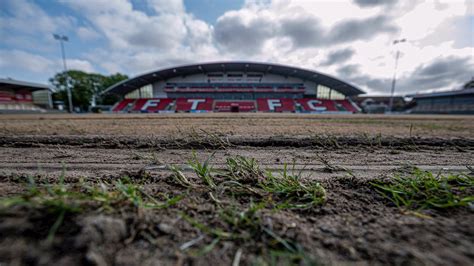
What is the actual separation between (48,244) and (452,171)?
345cm

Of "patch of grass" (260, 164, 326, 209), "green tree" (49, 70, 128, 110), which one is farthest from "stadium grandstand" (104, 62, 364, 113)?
"patch of grass" (260, 164, 326, 209)

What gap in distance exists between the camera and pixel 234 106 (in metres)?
32.2

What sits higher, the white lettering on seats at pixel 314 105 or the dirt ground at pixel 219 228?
the white lettering on seats at pixel 314 105

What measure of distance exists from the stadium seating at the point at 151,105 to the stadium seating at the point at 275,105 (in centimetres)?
1905

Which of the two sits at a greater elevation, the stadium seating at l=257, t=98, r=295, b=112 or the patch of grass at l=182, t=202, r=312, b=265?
the stadium seating at l=257, t=98, r=295, b=112

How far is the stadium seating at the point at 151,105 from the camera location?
3148 centimetres

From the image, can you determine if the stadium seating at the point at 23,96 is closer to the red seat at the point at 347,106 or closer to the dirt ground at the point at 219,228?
the dirt ground at the point at 219,228

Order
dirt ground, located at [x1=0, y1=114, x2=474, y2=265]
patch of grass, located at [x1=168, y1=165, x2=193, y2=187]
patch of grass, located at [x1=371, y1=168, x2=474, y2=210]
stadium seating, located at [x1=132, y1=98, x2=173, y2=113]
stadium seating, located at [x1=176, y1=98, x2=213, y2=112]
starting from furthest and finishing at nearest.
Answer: stadium seating, located at [x1=132, y1=98, x2=173, y2=113]
stadium seating, located at [x1=176, y1=98, x2=213, y2=112]
patch of grass, located at [x1=168, y1=165, x2=193, y2=187]
patch of grass, located at [x1=371, y1=168, x2=474, y2=210]
dirt ground, located at [x1=0, y1=114, x2=474, y2=265]

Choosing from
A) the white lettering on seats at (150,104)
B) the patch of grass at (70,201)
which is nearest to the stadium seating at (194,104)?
the white lettering on seats at (150,104)

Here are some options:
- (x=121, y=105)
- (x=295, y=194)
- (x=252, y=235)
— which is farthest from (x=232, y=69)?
(x=252, y=235)

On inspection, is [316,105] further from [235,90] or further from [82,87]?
[82,87]

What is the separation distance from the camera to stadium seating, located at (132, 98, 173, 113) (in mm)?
31475

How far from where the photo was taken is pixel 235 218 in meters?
0.92

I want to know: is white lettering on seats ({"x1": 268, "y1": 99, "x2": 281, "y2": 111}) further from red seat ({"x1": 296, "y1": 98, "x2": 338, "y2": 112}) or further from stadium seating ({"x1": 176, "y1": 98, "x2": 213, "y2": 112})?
stadium seating ({"x1": 176, "y1": 98, "x2": 213, "y2": 112})
